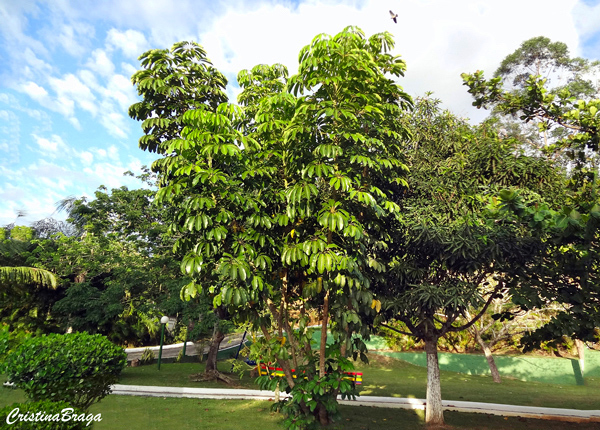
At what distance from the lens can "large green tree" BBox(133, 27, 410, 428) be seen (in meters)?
5.72

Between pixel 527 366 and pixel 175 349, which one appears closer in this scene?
pixel 527 366

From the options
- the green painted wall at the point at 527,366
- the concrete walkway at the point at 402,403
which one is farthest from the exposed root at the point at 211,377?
the green painted wall at the point at 527,366

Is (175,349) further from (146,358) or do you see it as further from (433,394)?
(433,394)

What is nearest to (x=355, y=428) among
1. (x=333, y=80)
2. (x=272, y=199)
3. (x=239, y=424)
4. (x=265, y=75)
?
(x=239, y=424)

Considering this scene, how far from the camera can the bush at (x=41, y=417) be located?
3.98 m

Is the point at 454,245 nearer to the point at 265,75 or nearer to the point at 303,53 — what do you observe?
the point at 303,53

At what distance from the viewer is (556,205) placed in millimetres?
7406

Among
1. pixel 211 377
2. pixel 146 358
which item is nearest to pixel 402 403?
pixel 211 377

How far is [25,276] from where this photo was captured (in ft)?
47.4

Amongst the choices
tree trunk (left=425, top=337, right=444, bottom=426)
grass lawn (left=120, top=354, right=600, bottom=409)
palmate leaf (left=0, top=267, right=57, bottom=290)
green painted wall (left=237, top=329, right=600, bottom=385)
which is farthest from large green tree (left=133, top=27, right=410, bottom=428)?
green painted wall (left=237, top=329, right=600, bottom=385)

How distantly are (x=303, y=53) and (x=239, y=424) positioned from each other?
8283mm

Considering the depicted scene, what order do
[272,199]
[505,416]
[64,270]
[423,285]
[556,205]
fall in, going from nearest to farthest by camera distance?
1. [272,199]
2. [556,205]
3. [423,285]
4. [505,416]
5. [64,270]

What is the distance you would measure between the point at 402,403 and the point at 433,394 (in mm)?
2638

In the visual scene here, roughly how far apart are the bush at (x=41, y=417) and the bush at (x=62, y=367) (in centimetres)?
114
